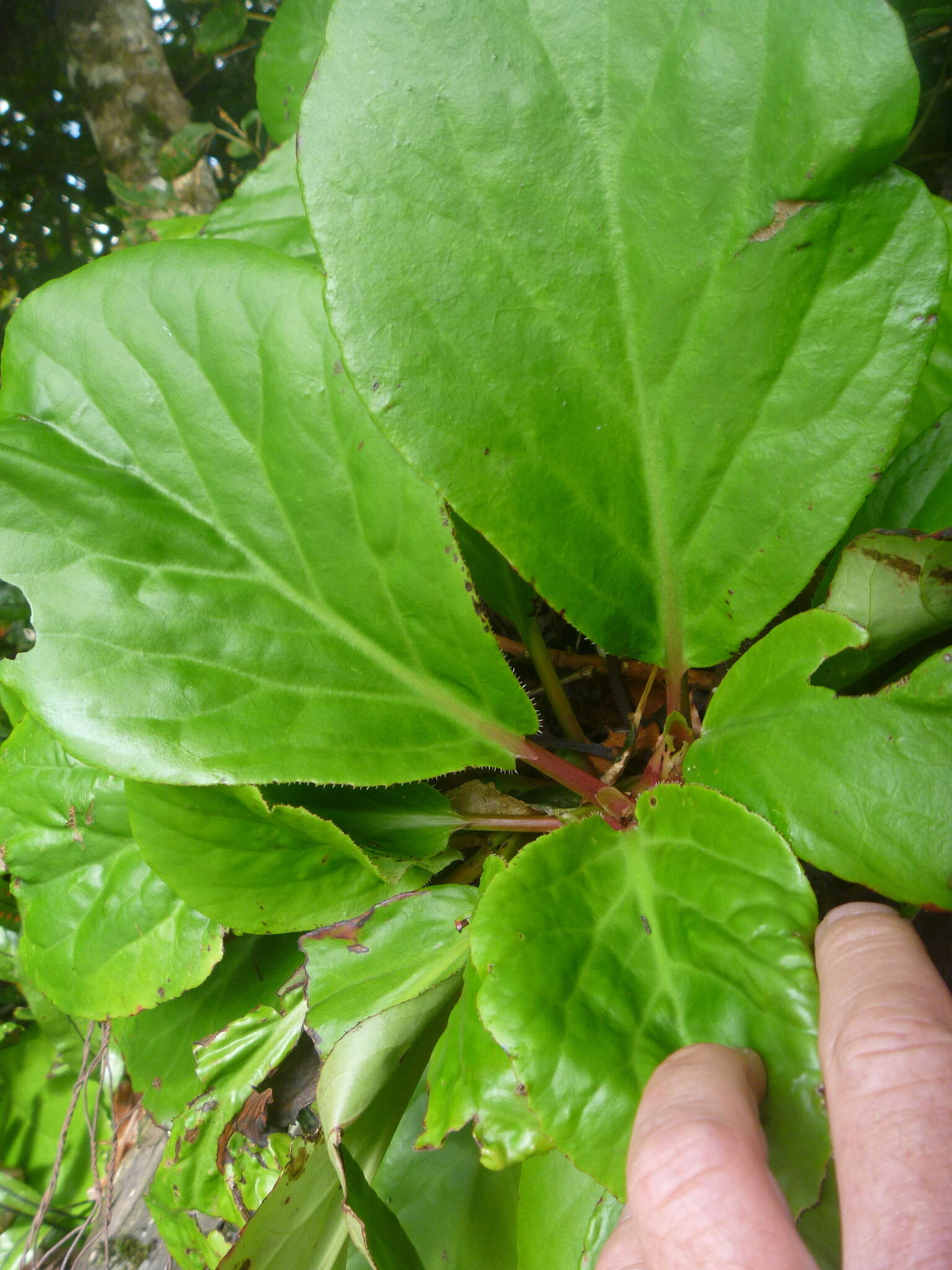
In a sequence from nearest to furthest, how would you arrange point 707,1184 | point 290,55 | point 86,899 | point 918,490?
point 707,1184 < point 918,490 < point 86,899 < point 290,55

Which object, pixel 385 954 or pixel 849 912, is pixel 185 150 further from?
pixel 849 912

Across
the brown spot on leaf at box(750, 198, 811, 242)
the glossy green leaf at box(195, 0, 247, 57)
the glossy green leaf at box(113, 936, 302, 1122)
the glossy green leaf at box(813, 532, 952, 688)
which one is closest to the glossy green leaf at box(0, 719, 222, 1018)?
the glossy green leaf at box(113, 936, 302, 1122)

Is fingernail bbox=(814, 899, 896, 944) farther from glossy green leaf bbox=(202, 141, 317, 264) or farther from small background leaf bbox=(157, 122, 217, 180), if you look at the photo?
small background leaf bbox=(157, 122, 217, 180)

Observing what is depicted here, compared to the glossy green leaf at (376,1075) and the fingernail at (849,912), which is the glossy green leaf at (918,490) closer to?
the fingernail at (849,912)

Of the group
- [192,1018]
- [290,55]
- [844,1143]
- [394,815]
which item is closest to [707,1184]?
[844,1143]

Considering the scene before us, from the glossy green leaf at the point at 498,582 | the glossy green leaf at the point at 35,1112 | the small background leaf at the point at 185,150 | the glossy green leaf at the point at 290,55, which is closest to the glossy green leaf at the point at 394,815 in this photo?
the glossy green leaf at the point at 498,582

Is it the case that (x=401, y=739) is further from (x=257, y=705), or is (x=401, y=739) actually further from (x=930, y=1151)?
(x=930, y=1151)

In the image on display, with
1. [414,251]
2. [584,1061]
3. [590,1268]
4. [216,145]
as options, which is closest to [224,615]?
[414,251]
